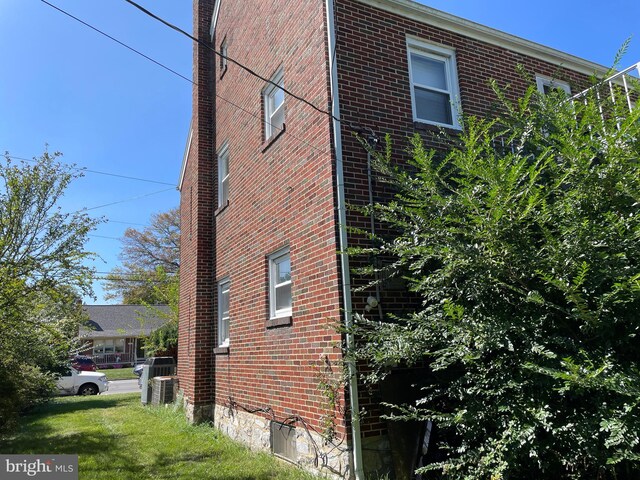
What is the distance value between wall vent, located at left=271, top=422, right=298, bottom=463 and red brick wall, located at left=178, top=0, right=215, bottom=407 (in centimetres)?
359

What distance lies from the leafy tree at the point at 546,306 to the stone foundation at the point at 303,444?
4.68 feet

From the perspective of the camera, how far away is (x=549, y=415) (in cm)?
368

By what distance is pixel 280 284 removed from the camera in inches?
296

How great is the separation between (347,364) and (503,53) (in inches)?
233

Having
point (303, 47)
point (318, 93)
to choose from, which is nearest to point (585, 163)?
point (318, 93)

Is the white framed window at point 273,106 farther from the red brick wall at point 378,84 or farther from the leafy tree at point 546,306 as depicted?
the leafy tree at point 546,306

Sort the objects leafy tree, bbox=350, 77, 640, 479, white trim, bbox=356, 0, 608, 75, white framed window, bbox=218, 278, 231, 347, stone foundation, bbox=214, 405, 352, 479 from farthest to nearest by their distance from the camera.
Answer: white framed window, bbox=218, 278, 231, 347 < white trim, bbox=356, 0, 608, 75 < stone foundation, bbox=214, 405, 352, 479 < leafy tree, bbox=350, 77, 640, 479

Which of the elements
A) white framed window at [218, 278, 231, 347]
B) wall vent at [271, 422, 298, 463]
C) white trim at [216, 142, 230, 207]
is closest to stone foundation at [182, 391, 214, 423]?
white framed window at [218, 278, 231, 347]

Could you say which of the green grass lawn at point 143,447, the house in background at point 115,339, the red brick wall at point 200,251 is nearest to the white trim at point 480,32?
the red brick wall at point 200,251

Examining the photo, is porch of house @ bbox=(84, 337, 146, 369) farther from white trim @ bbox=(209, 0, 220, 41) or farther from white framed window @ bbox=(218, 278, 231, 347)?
white trim @ bbox=(209, 0, 220, 41)

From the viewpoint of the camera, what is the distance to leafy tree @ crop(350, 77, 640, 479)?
11.5 feet

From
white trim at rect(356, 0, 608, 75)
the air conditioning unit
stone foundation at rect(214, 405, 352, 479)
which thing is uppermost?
white trim at rect(356, 0, 608, 75)

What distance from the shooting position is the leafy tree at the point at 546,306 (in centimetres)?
352

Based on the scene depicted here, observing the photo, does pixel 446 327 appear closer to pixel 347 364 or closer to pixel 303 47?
pixel 347 364
